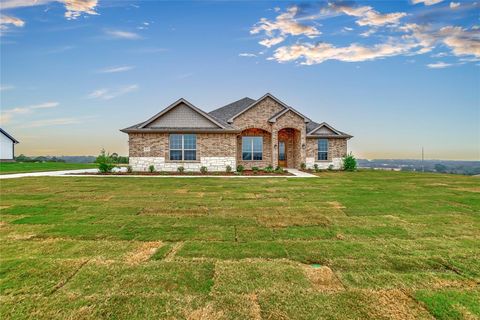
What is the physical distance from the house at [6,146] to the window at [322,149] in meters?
48.8

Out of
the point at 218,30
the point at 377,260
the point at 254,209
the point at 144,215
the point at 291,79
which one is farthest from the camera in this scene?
the point at 291,79

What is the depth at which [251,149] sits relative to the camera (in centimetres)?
2286

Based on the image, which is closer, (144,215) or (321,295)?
(321,295)

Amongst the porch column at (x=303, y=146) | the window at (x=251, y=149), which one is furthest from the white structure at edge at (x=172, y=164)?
the porch column at (x=303, y=146)

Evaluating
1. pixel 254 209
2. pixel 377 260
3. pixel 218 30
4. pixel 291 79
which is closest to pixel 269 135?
pixel 291 79

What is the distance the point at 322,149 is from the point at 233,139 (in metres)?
9.61

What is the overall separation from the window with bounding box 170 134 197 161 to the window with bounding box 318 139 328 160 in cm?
1226

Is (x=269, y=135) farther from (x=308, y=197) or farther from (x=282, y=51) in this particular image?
(x=308, y=197)

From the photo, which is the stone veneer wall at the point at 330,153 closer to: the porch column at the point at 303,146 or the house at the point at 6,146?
the porch column at the point at 303,146

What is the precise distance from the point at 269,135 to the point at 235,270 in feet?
65.0

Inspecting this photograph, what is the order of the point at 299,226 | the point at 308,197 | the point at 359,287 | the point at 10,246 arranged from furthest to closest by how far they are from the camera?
the point at 308,197 → the point at 299,226 → the point at 10,246 → the point at 359,287

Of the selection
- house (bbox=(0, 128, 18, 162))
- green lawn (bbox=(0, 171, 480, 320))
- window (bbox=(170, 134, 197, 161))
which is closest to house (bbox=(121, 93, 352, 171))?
window (bbox=(170, 134, 197, 161))

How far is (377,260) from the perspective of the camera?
4000 mm

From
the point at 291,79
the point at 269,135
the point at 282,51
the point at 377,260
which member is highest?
the point at 282,51
